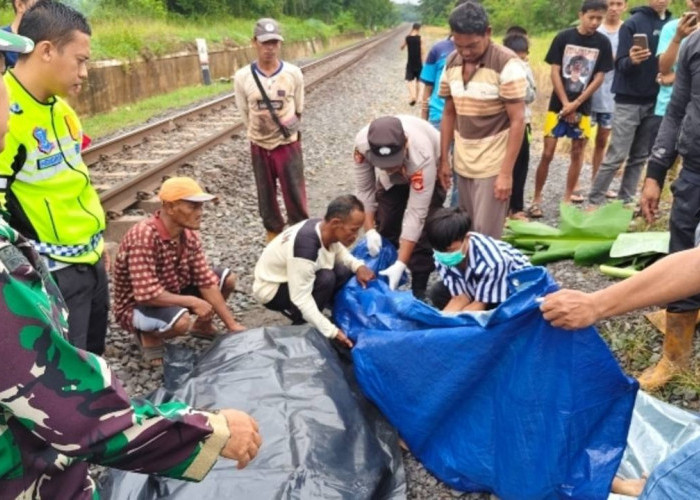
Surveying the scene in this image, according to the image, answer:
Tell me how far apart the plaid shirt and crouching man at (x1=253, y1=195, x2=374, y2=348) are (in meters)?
0.35

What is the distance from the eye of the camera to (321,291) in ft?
10.3

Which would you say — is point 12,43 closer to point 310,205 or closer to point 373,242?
point 373,242

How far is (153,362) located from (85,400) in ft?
7.35

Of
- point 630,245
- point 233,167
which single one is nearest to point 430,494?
point 630,245

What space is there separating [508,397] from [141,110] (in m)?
11.1

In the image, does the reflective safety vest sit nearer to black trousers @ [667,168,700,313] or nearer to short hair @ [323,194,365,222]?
short hair @ [323,194,365,222]

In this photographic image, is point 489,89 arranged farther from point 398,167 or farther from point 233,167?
point 233,167

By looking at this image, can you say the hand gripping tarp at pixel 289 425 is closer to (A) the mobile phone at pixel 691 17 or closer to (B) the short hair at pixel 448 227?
(B) the short hair at pixel 448 227

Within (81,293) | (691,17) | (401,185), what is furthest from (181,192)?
(691,17)

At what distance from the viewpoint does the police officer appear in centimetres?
314

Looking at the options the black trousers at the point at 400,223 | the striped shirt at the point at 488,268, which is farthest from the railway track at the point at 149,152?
the striped shirt at the point at 488,268

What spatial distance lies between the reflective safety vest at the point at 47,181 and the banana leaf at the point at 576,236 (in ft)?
9.82

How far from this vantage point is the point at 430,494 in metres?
2.24

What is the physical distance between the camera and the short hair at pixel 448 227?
8.59ft
